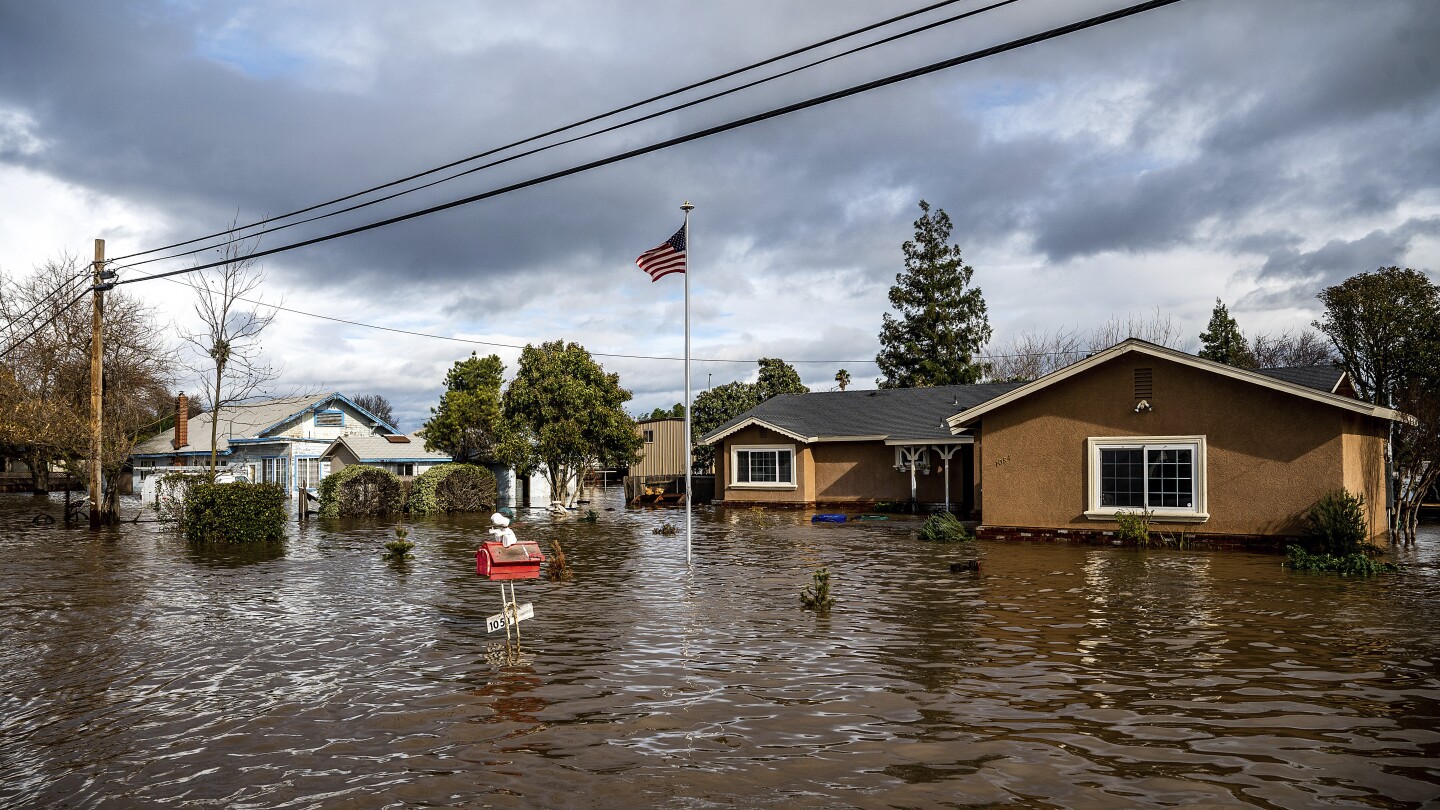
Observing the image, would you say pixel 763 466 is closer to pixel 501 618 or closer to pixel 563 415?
pixel 563 415

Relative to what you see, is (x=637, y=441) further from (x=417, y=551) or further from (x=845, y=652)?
(x=845, y=652)

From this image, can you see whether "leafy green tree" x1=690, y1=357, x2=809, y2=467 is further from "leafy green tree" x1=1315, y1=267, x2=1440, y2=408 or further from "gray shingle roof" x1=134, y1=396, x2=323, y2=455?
"leafy green tree" x1=1315, y1=267, x2=1440, y2=408

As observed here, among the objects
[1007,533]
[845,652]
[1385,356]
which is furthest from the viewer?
[1385,356]

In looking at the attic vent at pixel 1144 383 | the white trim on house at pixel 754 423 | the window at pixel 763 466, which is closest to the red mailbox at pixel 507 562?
the attic vent at pixel 1144 383

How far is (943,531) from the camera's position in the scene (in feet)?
80.5

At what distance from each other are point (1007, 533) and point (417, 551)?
15406 mm

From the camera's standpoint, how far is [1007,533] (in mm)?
25219

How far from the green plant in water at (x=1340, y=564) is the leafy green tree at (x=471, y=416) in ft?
94.6

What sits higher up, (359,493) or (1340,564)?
(359,493)

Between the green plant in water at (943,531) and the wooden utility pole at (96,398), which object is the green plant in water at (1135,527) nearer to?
the green plant in water at (943,531)

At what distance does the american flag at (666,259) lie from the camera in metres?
21.0

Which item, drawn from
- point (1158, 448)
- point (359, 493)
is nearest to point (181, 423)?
point (359, 493)

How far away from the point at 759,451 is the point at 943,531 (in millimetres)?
16222

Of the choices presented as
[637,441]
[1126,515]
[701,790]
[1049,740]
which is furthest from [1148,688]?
[637,441]
